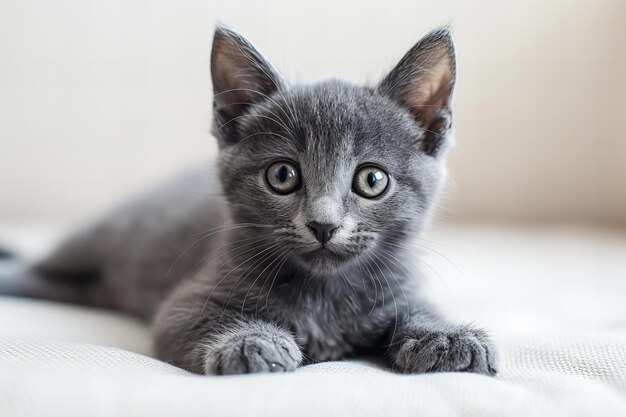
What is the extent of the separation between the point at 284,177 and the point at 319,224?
0.17 metres

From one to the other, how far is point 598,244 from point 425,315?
1616 millimetres

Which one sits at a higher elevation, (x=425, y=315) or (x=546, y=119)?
(x=546, y=119)

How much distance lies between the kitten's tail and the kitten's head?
918 mm

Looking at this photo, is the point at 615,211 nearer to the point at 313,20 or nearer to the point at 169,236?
the point at 313,20

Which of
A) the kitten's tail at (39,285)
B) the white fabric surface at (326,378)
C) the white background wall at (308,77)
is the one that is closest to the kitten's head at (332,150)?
the white fabric surface at (326,378)

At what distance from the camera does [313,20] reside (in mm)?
3281

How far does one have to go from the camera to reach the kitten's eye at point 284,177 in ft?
4.43

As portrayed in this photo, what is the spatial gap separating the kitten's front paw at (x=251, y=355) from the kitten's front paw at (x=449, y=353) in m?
0.21

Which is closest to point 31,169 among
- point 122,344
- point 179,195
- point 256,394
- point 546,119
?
point 179,195

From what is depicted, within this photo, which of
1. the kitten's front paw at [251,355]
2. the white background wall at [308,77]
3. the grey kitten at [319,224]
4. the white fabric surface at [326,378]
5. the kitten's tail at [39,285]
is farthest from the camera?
the white background wall at [308,77]

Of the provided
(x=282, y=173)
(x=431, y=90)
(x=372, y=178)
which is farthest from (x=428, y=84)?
(x=282, y=173)

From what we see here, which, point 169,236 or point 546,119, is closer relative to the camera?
point 169,236

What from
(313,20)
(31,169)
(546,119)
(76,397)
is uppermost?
(313,20)

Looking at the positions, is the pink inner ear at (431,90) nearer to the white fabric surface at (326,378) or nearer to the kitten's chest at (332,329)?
the white fabric surface at (326,378)
